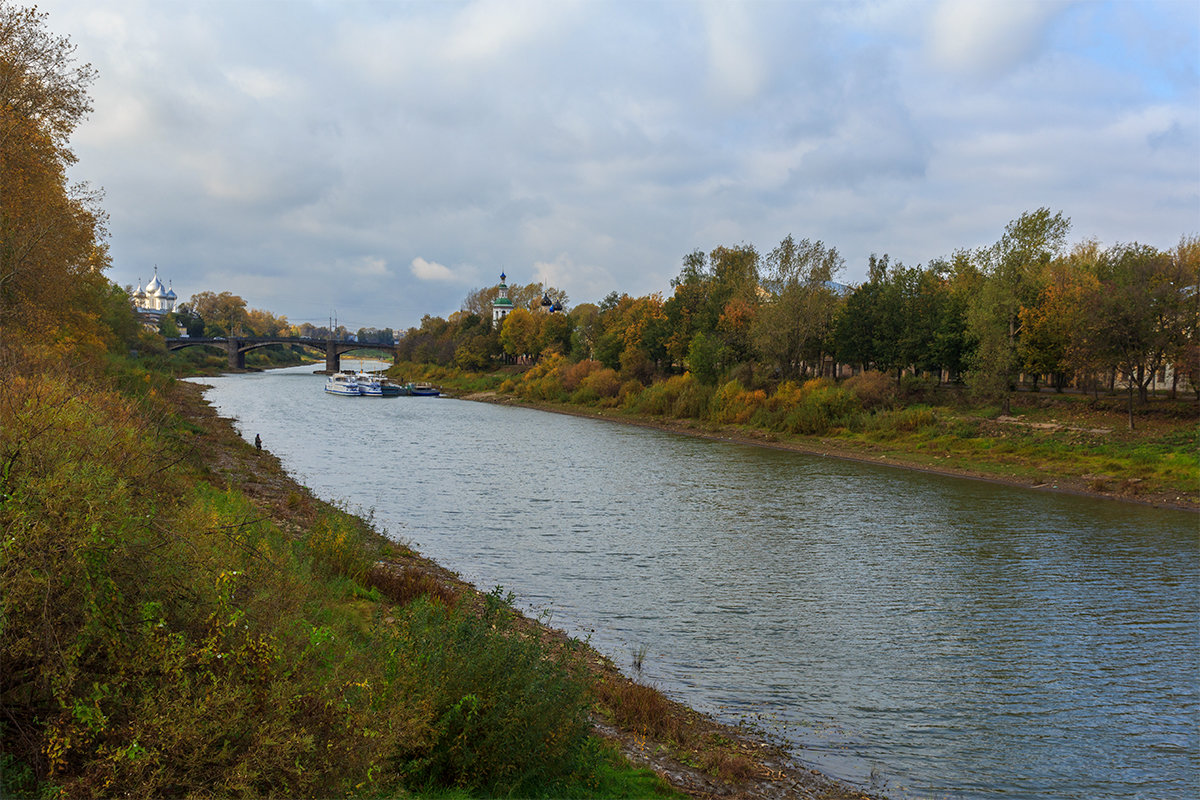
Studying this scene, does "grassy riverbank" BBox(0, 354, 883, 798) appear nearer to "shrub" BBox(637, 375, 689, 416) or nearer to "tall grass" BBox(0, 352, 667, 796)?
"tall grass" BBox(0, 352, 667, 796)

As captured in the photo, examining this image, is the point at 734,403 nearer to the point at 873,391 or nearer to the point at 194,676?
the point at 873,391

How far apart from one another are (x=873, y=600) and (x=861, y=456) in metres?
29.8

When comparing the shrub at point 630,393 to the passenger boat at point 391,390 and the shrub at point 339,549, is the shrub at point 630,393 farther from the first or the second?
the shrub at point 339,549

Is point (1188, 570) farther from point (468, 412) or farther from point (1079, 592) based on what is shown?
point (468, 412)

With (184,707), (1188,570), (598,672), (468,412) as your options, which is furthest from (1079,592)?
(468,412)

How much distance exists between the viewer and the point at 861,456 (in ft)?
151

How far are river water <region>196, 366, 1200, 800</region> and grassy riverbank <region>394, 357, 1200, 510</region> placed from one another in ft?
10.5

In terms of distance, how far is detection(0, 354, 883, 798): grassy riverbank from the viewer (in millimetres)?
5258

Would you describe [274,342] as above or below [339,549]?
above

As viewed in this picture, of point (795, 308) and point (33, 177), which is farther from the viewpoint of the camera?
point (795, 308)

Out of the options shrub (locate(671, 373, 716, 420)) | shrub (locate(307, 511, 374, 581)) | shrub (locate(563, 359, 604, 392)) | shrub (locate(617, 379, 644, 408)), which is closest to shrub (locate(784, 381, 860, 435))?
shrub (locate(671, 373, 716, 420))

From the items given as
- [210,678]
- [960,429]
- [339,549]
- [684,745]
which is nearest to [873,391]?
[960,429]

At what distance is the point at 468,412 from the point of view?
7894 cm

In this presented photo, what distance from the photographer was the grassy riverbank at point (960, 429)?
115 feet
